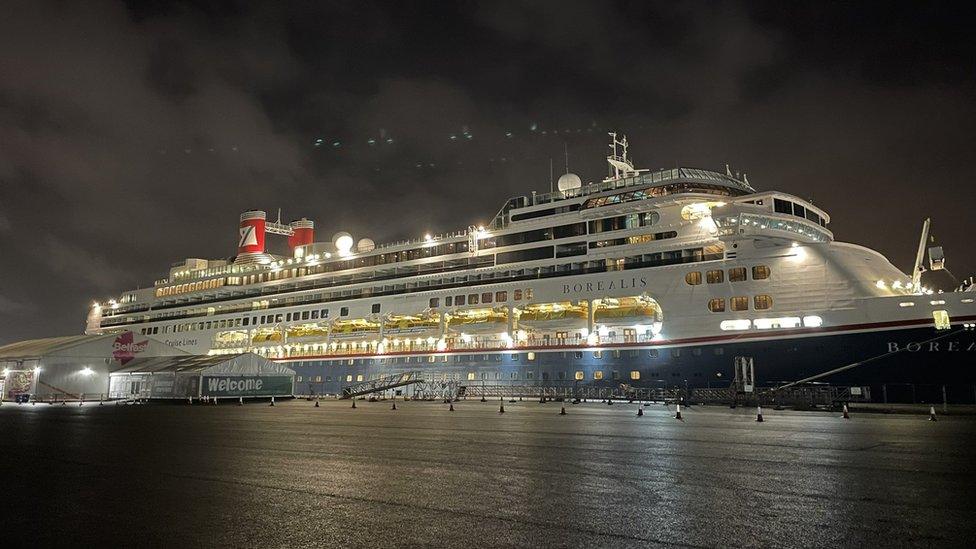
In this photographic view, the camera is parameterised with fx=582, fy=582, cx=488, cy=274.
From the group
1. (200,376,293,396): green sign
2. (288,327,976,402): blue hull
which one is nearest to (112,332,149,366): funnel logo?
(200,376,293,396): green sign

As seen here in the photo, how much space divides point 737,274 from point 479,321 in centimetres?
1966

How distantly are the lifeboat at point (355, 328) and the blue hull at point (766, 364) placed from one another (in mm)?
8206

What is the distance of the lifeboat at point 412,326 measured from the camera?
164 feet

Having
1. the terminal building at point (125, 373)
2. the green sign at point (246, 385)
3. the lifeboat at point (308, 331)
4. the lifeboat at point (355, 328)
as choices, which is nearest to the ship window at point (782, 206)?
the lifeboat at point (355, 328)

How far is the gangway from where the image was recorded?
1901 inches

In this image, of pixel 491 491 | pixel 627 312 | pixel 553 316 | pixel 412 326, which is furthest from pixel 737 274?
pixel 491 491

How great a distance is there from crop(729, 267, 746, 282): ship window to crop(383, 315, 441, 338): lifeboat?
23.6 meters

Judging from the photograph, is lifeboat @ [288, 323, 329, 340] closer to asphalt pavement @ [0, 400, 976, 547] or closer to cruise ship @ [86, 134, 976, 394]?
cruise ship @ [86, 134, 976, 394]

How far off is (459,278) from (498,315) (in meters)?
5.43

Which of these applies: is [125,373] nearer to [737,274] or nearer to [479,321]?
[479,321]

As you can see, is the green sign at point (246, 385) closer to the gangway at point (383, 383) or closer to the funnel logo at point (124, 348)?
the gangway at point (383, 383)

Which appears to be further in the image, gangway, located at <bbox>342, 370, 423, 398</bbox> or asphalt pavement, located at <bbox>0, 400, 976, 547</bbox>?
gangway, located at <bbox>342, 370, 423, 398</bbox>

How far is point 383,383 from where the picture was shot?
50.2 meters

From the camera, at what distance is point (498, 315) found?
4625 centimetres
